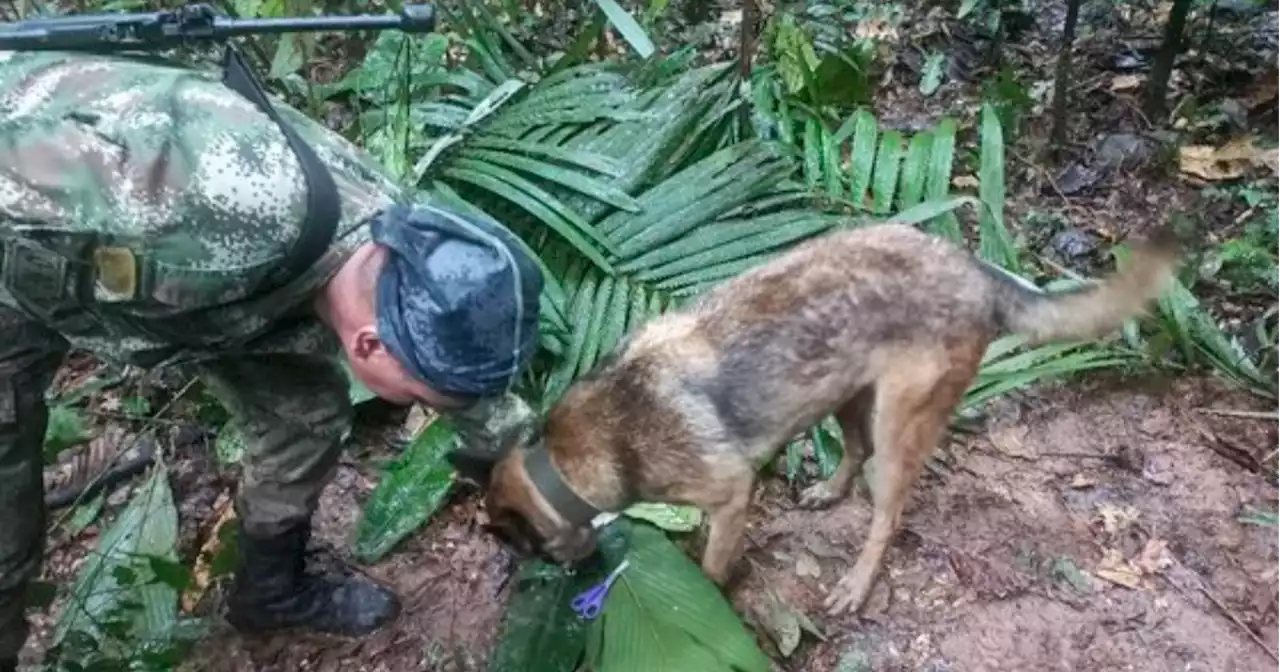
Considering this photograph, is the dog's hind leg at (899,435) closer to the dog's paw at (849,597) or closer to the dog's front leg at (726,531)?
the dog's paw at (849,597)

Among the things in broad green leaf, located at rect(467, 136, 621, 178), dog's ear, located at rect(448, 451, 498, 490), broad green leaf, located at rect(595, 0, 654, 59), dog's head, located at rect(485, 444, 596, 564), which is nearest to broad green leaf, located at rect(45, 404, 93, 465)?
dog's ear, located at rect(448, 451, 498, 490)

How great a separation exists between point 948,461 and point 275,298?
269 centimetres

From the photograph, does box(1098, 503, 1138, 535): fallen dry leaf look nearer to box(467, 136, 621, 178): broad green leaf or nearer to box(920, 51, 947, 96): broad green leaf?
box(467, 136, 621, 178): broad green leaf

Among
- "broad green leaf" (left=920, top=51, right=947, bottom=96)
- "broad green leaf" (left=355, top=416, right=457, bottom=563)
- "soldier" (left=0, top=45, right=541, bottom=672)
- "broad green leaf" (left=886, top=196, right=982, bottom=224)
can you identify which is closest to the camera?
"soldier" (left=0, top=45, right=541, bottom=672)

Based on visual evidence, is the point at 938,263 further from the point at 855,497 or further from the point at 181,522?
the point at 181,522

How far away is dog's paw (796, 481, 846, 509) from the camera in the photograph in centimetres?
447

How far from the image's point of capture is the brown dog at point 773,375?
12.0 ft

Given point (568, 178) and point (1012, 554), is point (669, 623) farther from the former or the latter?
point (568, 178)

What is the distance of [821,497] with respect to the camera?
4477 millimetres

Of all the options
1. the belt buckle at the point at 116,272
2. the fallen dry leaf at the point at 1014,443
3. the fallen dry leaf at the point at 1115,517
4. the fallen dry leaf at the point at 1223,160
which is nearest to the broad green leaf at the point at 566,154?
the fallen dry leaf at the point at 1014,443

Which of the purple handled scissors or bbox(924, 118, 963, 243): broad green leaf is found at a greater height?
bbox(924, 118, 963, 243): broad green leaf

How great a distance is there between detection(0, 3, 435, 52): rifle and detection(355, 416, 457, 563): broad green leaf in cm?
171

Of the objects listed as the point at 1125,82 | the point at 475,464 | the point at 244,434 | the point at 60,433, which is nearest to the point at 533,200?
the point at 475,464

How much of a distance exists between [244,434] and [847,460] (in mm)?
2120
